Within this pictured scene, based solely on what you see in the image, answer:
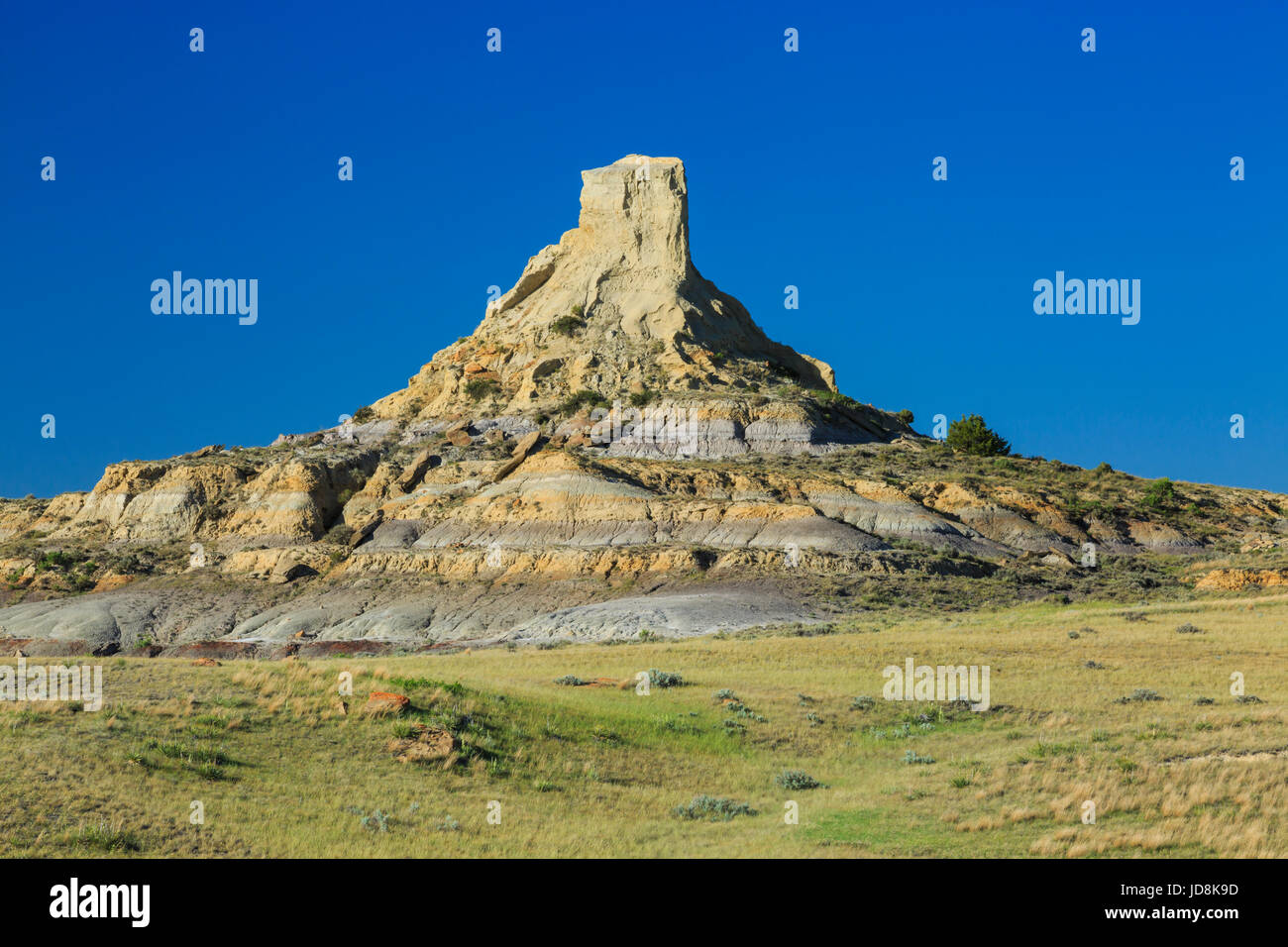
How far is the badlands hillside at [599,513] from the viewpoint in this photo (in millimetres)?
53250

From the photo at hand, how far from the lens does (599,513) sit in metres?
62.0

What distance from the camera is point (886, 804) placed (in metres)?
16.5

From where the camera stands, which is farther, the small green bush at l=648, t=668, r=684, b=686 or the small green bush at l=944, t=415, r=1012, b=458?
the small green bush at l=944, t=415, r=1012, b=458

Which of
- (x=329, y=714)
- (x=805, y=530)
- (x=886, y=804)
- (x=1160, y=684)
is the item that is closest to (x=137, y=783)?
(x=329, y=714)

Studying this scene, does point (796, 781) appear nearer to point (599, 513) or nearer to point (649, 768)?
point (649, 768)

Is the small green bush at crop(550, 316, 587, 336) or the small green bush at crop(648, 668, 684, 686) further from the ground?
the small green bush at crop(550, 316, 587, 336)

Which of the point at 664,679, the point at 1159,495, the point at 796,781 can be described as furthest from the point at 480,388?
the point at 796,781

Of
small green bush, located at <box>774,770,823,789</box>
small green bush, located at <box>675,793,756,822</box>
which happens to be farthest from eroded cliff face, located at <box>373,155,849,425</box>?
small green bush, located at <box>675,793,756,822</box>

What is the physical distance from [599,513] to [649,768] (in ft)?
140

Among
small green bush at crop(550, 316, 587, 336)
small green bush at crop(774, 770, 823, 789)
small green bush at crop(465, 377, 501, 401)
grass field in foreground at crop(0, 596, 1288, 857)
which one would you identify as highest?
small green bush at crop(550, 316, 587, 336)

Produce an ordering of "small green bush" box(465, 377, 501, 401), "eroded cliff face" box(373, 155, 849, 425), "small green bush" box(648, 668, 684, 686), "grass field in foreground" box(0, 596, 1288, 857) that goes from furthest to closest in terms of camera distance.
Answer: "small green bush" box(465, 377, 501, 401), "eroded cliff face" box(373, 155, 849, 425), "small green bush" box(648, 668, 684, 686), "grass field in foreground" box(0, 596, 1288, 857)

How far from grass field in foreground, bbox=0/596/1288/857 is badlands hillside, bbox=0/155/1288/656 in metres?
20.2

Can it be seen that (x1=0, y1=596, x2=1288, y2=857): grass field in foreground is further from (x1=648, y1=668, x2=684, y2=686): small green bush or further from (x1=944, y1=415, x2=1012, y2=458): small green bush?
(x1=944, y1=415, x2=1012, y2=458): small green bush

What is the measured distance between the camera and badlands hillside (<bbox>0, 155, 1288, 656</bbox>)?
5325 centimetres
